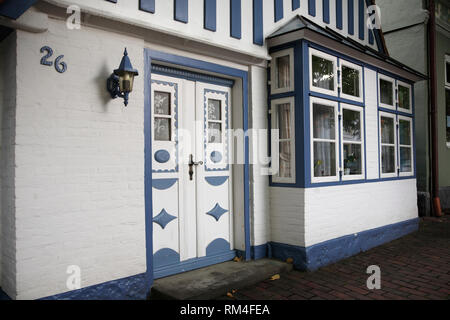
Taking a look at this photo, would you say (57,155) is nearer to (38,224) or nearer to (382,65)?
(38,224)

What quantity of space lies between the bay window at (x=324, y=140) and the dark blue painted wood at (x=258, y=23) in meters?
1.09

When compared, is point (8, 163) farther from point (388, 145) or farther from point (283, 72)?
point (388, 145)

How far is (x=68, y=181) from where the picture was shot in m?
3.15

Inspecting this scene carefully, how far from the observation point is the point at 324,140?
5.02m

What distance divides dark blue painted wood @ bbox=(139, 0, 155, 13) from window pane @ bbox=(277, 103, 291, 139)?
2.10 meters

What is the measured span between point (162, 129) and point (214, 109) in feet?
2.84

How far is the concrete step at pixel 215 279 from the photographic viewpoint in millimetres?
3592

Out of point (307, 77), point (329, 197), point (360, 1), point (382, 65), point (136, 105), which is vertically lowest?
point (329, 197)

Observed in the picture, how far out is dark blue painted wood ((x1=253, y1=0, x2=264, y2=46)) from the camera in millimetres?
4816

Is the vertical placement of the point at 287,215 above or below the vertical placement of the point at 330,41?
below

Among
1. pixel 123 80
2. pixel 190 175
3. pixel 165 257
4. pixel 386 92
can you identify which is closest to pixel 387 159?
pixel 386 92
